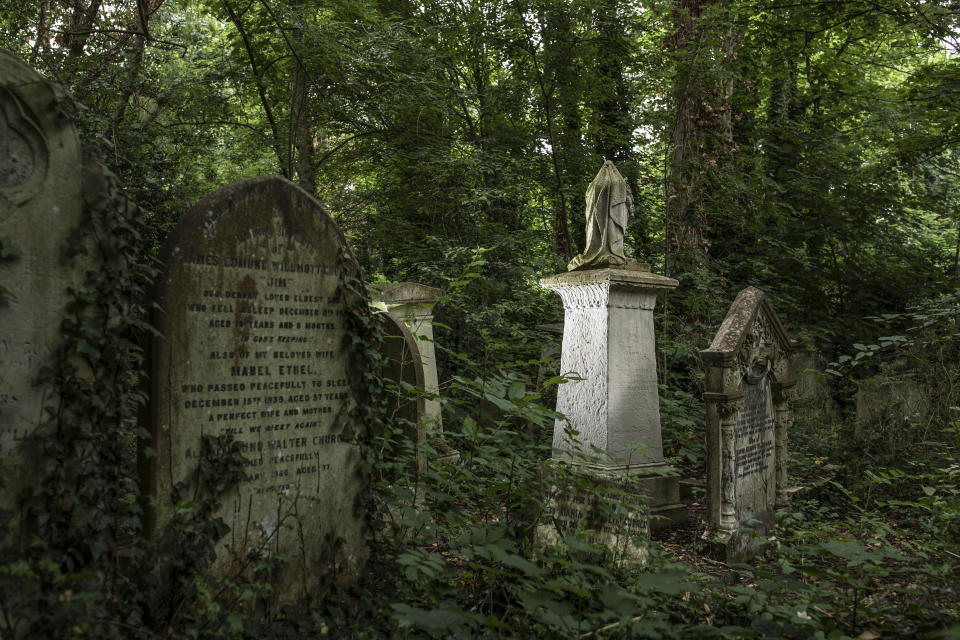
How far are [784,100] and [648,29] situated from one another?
4.35 meters

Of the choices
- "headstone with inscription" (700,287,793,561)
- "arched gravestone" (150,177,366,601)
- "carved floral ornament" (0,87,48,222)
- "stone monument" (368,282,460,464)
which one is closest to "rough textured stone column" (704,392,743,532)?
"headstone with inscription" (700,287,793,561)

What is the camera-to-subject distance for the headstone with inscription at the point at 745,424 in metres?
4.80

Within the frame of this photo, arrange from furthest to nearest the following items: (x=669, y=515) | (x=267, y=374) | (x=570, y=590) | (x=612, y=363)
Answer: (x=669, y=515), (x=612, y=363), (x=267, y=374), (x=570, y=590)

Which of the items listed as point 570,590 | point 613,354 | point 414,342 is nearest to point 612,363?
point 613,354

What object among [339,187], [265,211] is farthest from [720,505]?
[339,187]

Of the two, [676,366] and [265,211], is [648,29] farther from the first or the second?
[265,211]

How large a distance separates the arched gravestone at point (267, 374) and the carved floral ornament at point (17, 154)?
55 centimetres

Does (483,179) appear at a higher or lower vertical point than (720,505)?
higher

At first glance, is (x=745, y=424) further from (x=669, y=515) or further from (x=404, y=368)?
(x=404, y=368)

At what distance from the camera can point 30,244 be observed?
2.44 m

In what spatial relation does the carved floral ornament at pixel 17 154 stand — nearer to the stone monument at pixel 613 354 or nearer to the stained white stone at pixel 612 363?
the stone monument at pixel 613 354

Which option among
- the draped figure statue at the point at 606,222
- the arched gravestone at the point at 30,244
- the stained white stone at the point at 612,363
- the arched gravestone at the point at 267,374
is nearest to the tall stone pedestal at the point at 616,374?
the stained white stone at the point at 612,363

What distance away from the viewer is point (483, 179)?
9.80m

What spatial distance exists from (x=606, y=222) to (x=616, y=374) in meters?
1.37
